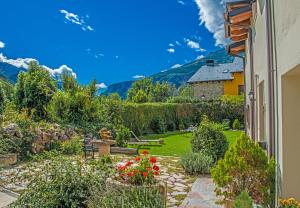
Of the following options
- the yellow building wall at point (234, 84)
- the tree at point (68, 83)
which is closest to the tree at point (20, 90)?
the tree at point (68, 83)

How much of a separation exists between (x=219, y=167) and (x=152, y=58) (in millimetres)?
39612

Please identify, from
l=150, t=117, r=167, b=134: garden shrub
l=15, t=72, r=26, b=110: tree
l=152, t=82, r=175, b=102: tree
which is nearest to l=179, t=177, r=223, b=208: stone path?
l=15, t=72, r=26, b=110: tree

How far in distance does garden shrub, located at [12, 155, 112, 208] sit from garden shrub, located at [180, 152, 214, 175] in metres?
3.91

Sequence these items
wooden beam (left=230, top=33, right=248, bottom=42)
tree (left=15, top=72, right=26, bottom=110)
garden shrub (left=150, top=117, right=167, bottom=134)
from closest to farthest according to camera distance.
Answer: wooden beam (left=230, top=33, right=248, bottom=42), tree (left=15, top=72, right=26, bottom=110), garden shrub (left=150, top=117, right=167, bottom=134)

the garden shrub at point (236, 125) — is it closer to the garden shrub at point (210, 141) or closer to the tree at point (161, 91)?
the garden shrub at point (210, 141)

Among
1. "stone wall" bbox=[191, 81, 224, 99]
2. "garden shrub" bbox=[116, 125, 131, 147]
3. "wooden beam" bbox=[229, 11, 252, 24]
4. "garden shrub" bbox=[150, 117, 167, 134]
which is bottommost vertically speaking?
"garden shrub" bbox=[116, 125, 131, 147]

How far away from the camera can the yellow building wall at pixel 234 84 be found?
3344 cm

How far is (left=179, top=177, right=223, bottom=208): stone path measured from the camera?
231 inches

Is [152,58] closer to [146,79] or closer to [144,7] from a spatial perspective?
[146,79]

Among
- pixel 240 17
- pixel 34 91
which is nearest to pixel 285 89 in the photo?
pixel 240 17

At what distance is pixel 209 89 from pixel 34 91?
24.1 meters

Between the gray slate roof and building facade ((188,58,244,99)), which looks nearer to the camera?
building facade ((188,58,244,99))

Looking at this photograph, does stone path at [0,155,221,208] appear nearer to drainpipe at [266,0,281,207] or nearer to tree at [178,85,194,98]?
drainpipe at [266,0,281,207]

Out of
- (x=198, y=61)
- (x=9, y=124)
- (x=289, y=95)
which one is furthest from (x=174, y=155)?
(x=198, y=61)
